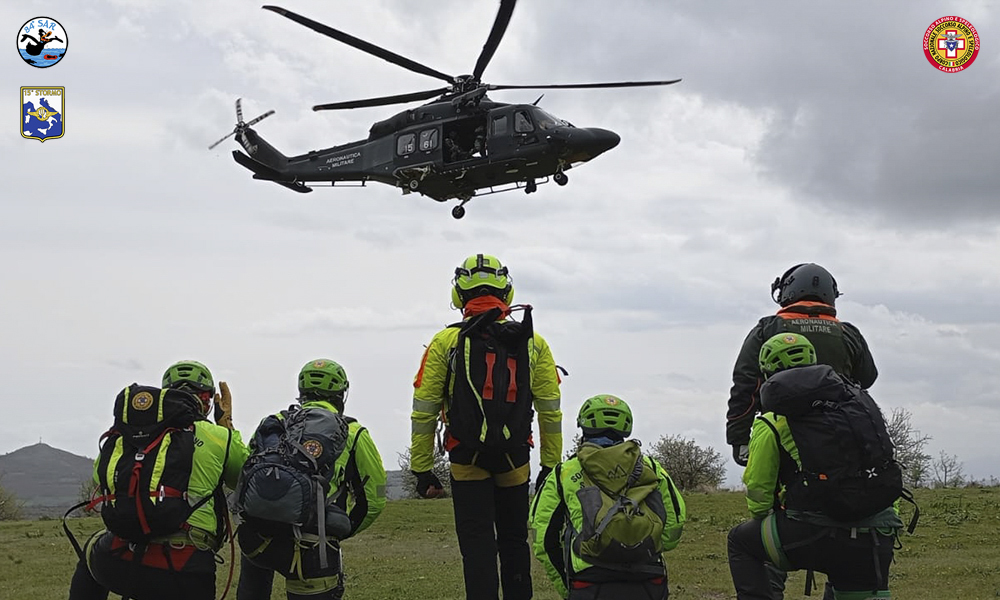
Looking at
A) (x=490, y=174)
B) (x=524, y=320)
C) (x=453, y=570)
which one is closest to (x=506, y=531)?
(x=524, y=320)

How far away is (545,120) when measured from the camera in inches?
867

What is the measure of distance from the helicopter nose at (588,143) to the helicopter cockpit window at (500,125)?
4.99ft

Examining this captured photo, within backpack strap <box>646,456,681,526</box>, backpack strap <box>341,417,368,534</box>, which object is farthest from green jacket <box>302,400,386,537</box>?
backpack strap <box>646,456,681,526</box>

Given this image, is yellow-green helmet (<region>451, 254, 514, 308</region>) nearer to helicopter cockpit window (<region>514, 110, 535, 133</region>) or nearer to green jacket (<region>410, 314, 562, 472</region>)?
green jacket (<region>410, 314, 562, 472</region>)

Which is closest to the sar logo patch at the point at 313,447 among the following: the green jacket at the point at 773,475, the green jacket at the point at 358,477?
the green jacket at the point at 358,477

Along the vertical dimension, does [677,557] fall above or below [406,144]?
below

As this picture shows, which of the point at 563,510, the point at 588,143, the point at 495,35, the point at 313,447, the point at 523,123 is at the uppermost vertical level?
the point at 495,35

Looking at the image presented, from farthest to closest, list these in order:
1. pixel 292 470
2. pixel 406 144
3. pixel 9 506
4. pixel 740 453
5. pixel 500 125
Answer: pixel 9 506 → pixel 406 144 → pixel 500 125 → pixel 740 453 → pixel 292 470

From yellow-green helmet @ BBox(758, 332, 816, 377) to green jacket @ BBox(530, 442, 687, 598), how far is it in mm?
972

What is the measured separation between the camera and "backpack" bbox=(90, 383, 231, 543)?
5.18 metres

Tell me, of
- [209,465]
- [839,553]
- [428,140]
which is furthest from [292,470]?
[428,140]

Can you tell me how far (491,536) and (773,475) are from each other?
1873mm

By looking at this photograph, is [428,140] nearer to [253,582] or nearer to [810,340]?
[810,340]

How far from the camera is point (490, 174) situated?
75.0 ft
